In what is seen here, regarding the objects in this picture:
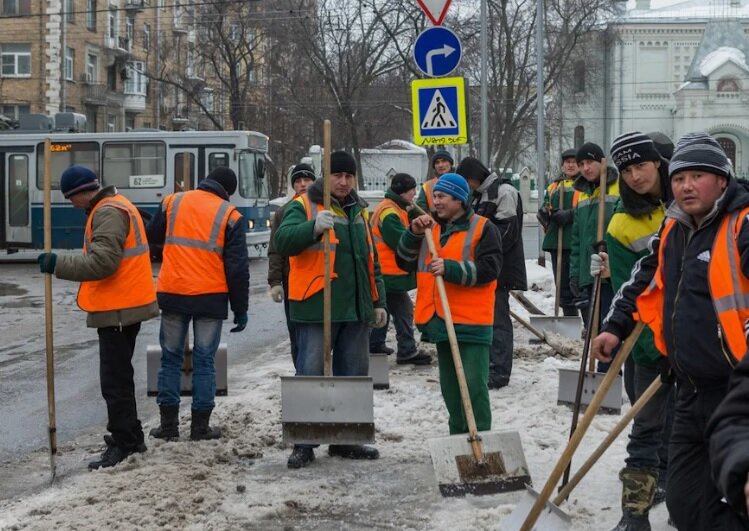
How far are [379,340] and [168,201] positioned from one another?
3.64 m

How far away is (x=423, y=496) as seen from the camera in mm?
5902

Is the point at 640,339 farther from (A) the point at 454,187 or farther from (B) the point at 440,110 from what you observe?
(B) the point at 440,110

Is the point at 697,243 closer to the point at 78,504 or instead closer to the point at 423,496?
the point at 423,496

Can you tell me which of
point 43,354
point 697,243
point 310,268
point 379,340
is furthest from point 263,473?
point 43,354

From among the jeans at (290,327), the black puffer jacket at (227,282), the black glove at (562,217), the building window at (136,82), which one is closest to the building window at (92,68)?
the building window at (136,82)

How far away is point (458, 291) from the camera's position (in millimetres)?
6211

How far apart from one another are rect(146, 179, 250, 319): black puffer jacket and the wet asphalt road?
4.68 ft

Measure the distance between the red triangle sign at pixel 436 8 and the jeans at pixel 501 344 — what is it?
9.61 ft

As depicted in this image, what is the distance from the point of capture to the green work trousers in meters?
6.20

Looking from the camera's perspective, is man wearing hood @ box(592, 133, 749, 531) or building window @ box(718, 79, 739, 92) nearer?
man wearing hood @ box(592, 133, 749, 531)

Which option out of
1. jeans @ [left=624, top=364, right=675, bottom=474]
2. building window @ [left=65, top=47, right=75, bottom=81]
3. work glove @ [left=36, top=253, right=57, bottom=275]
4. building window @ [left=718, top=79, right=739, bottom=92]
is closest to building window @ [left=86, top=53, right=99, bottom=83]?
building window @ [left=65, top=47, right=75, bottom=81]

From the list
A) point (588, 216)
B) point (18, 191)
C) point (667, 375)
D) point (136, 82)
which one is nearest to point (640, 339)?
point (667, 375)

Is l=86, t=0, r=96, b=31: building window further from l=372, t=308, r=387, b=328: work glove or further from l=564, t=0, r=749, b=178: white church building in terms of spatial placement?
l=372, t=308, r=387, b=328: work glove

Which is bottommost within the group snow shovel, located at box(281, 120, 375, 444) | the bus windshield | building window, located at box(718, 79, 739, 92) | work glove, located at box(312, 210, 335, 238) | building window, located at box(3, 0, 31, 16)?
snow shovel, located at box(281, 120, 375, 444)
